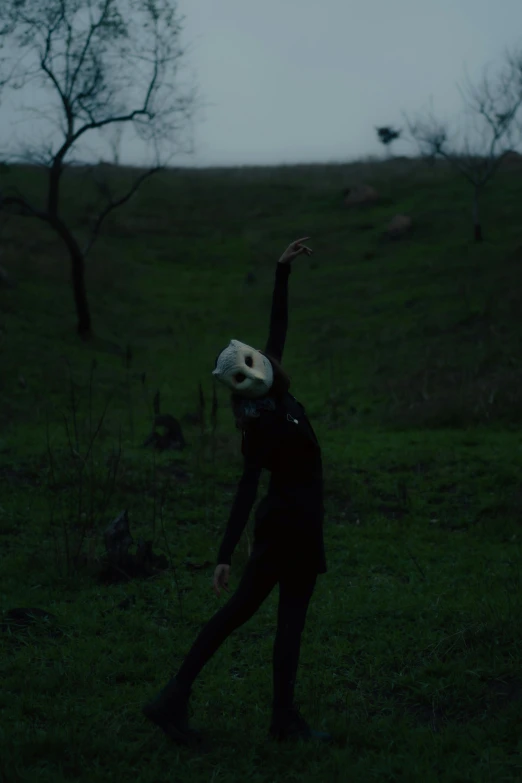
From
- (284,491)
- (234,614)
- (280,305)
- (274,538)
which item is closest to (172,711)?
(234,614)

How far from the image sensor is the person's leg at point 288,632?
411cm

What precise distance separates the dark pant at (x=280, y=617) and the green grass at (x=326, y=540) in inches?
13.4

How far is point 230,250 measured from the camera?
126 feet

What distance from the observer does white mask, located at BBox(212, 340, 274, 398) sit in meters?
3.82

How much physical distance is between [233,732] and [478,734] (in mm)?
1152

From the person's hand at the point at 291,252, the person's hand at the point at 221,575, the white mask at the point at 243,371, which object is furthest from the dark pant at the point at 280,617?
the person's hand at the point at 291,252

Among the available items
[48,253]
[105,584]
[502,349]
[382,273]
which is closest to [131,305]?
[48,253]

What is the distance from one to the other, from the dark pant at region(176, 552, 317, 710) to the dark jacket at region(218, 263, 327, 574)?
67 mm

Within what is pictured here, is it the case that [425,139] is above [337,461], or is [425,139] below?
above

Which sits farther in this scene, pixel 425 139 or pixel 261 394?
pixel 425 139

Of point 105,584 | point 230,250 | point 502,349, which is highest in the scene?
point 230,250

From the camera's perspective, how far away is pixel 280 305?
176 inches

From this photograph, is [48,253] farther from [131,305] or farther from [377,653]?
[377,653]

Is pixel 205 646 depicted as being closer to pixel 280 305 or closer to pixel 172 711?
pixel 172 711
